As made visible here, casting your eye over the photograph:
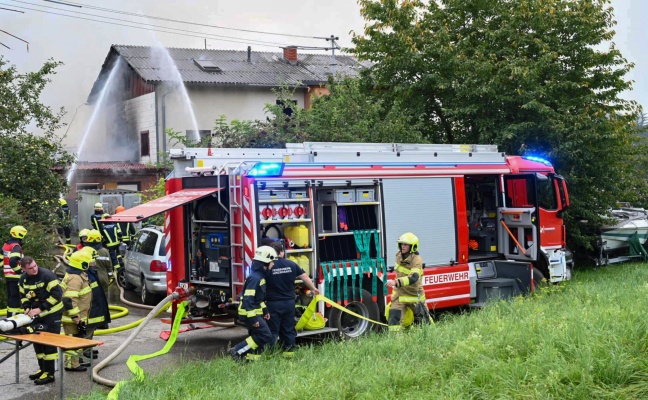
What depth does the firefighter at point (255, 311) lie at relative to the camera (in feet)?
26.1

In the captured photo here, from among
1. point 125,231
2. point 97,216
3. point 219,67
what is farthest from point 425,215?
point 219,67

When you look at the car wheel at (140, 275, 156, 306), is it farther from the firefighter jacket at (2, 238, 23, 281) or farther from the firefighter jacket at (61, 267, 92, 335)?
the firefighter jacket at (61, 267, 92, 335)

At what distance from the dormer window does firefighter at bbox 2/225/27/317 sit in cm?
2232

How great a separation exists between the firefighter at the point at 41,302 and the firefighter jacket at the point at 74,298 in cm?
36

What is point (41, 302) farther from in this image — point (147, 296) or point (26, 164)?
point (26, 164)

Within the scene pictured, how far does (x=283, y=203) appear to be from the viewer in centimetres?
934

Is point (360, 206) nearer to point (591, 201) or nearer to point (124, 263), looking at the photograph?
point (124, 263)

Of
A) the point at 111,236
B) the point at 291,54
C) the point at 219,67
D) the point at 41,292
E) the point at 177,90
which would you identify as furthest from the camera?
the point at 291,54

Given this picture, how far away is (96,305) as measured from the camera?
9.10m

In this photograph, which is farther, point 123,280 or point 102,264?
point 123,280

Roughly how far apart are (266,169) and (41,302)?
10.0ft

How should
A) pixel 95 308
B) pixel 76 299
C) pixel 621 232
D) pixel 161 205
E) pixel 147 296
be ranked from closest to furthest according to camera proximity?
1. pixel 161 205
2. pixel 76 299
3. pixel 95 308
4. pixel 147 296
5. pixel 621 232

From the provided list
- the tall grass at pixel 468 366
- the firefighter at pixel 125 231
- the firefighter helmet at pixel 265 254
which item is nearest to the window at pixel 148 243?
the firefighter at pixel 125 231

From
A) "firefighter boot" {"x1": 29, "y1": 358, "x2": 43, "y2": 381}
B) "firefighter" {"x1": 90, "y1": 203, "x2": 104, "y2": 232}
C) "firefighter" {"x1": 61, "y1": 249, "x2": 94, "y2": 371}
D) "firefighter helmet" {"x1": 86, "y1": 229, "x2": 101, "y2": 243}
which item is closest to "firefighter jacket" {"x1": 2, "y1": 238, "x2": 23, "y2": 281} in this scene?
"firefighter" {"x1": 61, "y1": 249, "x2": 94, "y2": 371}
